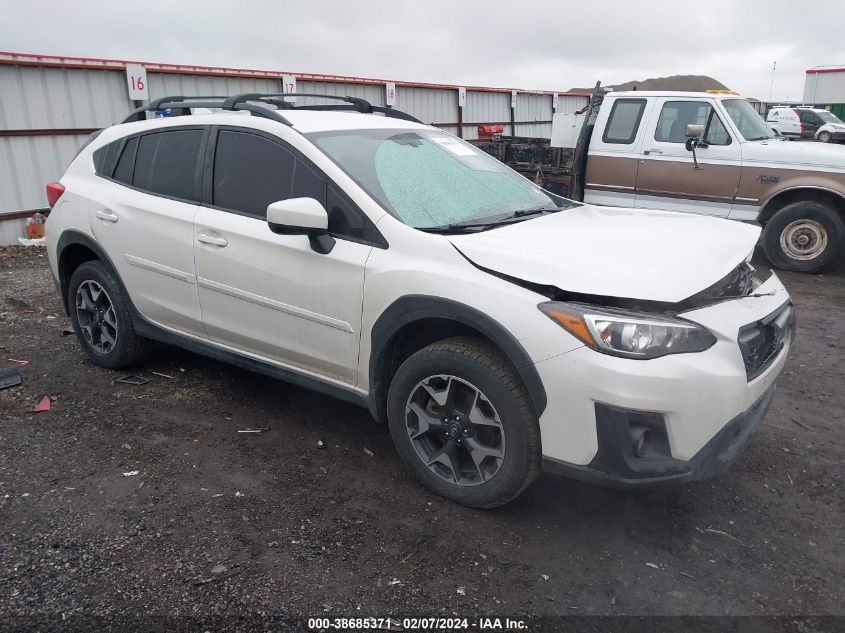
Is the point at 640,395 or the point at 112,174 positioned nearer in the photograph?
the point at 640,395

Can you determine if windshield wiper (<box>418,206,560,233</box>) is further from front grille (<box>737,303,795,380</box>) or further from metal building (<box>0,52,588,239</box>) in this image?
metal building (<box>0,52,588,239</box>)

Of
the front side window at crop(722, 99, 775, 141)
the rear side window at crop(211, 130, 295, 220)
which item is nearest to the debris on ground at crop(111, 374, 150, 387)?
the rear side window at crop(211, 130, 295, 220)

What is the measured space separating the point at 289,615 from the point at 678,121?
25.5ft

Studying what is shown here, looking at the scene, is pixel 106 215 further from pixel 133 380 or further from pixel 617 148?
pixel 617 148

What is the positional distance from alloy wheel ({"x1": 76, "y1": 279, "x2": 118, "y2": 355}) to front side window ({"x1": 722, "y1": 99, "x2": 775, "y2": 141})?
7239 mm

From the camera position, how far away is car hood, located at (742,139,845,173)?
752 centimetres

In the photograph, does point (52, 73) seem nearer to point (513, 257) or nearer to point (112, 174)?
point (112, 174)

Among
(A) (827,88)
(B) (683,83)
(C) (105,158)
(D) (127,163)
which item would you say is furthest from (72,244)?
(B) (683,83)

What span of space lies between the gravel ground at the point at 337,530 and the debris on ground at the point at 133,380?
0.29 m

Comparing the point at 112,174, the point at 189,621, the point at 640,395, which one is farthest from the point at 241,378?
the point at 640,395

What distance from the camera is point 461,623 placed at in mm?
2424

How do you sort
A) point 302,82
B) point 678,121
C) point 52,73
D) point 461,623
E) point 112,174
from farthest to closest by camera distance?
point 302,82 < point 52,73 < point 678,121 < point 112,174 < point 461,623

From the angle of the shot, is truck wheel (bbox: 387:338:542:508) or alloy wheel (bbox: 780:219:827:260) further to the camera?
alloy wheel (bbox: 780:219:827:260)

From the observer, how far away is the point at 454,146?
4.11 m
